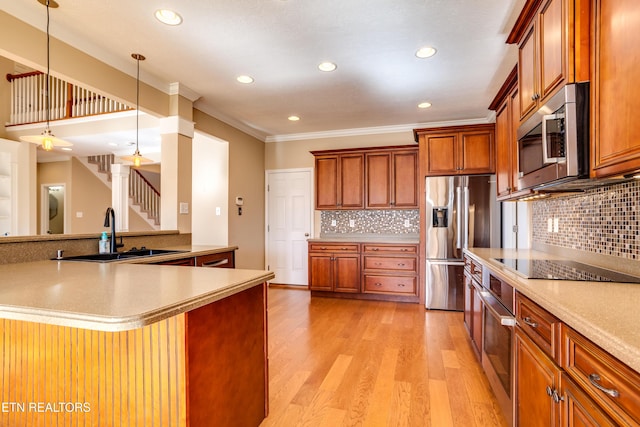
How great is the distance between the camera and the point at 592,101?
139cm

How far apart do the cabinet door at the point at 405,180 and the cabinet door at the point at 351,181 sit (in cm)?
48

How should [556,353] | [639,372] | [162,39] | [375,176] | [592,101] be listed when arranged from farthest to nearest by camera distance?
[375,176] < [162,39] < [592,101] < [556,353] < [639,372]

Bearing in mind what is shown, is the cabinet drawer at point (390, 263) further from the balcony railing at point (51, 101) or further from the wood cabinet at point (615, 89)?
the balcony railing at point (51, 101)

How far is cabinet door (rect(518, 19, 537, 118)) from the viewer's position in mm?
1884

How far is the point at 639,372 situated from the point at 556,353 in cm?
48

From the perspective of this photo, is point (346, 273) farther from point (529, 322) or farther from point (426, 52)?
point (529, 322)

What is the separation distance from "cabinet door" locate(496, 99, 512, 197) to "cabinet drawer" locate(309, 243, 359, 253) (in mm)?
2145

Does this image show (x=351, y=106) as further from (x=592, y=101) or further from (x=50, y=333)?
(x=50, y=333)

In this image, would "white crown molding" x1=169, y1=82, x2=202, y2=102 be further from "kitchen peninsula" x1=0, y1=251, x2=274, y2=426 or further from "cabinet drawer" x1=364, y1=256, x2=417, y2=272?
"cabinet drawer" x1=364, y1=256, x2=417, y2=272

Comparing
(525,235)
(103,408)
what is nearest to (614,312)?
(103,408)

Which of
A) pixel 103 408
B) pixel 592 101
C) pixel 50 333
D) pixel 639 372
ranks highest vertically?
pixel 592 101

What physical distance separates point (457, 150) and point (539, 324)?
3.14 metres

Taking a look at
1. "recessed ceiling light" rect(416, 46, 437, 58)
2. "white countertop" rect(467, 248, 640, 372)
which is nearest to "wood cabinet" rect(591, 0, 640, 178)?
Answer: "white countertop" rect(467, 248, 640, 372)

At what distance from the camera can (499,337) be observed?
6.06ft
